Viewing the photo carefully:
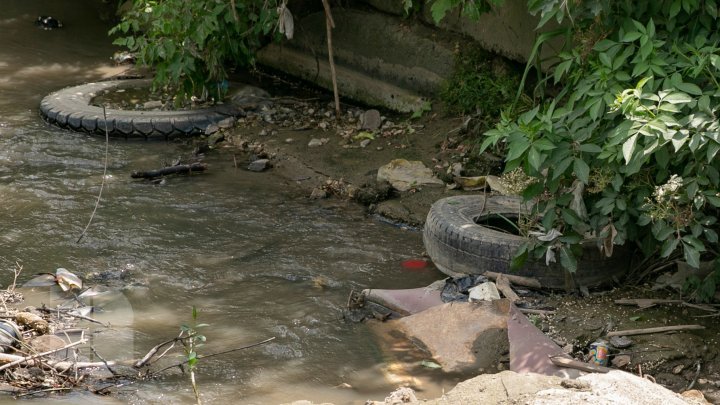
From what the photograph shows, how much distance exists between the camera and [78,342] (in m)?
4.47

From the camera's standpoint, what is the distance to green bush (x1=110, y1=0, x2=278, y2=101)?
8.16m

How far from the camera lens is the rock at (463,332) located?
475cm

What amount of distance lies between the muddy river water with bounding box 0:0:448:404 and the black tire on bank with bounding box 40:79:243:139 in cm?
12

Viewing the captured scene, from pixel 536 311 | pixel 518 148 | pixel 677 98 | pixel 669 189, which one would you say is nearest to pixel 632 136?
pixel 677 98

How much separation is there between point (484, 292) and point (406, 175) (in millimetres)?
2007

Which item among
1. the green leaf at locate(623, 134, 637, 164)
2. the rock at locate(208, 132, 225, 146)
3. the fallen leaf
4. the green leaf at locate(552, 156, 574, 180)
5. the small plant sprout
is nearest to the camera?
the small plant sprout

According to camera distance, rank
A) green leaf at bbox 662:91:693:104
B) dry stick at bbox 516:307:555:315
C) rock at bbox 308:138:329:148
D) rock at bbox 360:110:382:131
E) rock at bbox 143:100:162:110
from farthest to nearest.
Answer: rock at bbox 143:100:162:110 → rock at bbox 360:110:382:131 → rock at bbox 308:138:329:148 → dry stick at bbox 516:307:555:315 → green leaf at bbox 662:91:693:104

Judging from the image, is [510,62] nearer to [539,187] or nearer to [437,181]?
[437,181]

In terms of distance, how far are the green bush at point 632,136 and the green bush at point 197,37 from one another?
385cm

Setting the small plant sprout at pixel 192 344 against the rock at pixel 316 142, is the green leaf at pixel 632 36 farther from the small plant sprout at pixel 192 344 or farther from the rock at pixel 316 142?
the rock at pixel 316 142

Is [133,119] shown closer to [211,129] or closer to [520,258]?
[211,129]

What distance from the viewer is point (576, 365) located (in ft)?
14.4

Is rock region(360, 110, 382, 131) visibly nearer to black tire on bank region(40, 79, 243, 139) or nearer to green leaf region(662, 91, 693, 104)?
black tire on bank region(40, 79, 243, 139)

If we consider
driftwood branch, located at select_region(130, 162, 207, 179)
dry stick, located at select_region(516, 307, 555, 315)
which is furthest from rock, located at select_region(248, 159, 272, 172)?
dry stick, located at select_region(516, 307, 555, 315)
